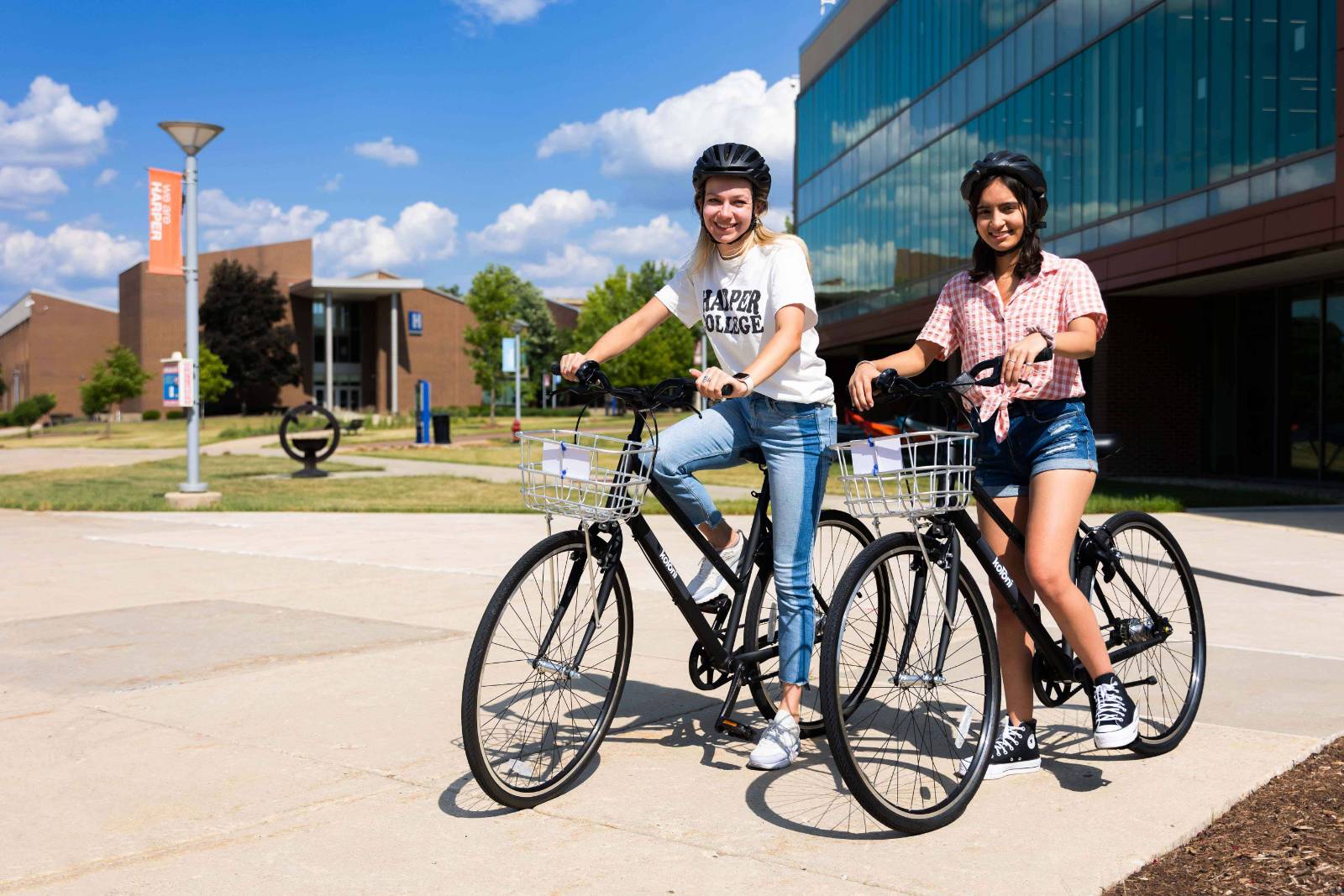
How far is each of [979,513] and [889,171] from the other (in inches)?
1316

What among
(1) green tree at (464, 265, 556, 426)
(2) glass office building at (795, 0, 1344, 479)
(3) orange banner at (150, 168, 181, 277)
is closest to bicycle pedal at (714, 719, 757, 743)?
(3) orange banner at (150, 168, 181, 277)

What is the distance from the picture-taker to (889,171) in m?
35.8

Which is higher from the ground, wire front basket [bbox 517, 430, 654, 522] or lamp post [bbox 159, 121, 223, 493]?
lamp post [bbox 159, 121, 223, 493]

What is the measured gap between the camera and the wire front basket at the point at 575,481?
Result: 3418 mm

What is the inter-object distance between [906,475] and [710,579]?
104 centimetres

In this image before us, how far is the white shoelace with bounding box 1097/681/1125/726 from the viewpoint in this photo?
3713 mm

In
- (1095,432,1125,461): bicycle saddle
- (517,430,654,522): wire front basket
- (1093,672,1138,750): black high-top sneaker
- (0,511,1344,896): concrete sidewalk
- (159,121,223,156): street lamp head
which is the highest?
(159,121,223,156): street lamp head

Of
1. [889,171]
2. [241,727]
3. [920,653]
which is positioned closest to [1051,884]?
[920,653]

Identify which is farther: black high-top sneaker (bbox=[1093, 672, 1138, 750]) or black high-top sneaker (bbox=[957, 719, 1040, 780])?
black high-top sneaker (bbox=[957, 719, 1040, 780])

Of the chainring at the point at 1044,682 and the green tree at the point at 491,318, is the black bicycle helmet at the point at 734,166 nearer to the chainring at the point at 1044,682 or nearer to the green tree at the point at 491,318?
the chainring at the point at 1044,682

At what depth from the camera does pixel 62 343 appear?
85688 mm

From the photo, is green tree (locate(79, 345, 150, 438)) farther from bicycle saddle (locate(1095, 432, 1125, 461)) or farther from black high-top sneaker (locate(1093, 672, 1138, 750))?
black high-top sneaker (locate(1093, 672, 1138, 750))

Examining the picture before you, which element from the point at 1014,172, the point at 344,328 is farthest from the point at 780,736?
the point at 344,328

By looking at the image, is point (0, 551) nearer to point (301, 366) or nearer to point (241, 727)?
point (241, 727)
